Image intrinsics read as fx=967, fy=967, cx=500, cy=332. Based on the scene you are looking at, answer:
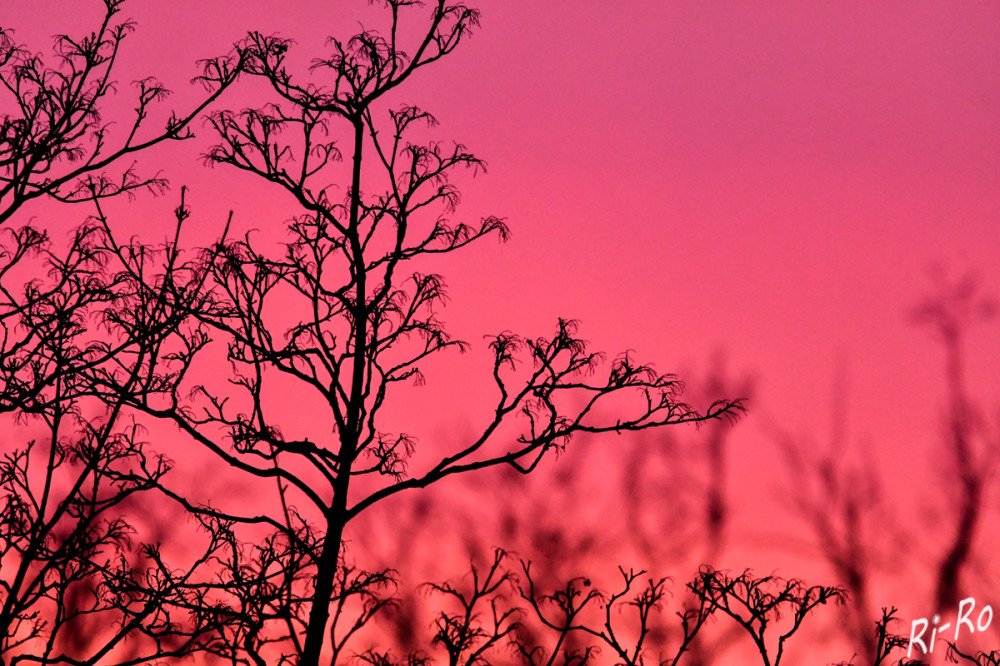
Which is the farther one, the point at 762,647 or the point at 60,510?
the point at 762,647

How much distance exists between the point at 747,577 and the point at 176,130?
7356 millimetres

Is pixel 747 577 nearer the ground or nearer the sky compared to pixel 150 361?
nearer the ground

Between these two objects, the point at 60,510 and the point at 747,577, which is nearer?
the point at 60,510

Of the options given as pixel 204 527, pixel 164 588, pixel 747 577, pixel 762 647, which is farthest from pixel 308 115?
pixel 762 647

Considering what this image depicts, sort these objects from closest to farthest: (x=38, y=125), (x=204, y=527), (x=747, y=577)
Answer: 1. (x=38, y=125)
2. (x=204, y=527)
3. (x=747, y=577)

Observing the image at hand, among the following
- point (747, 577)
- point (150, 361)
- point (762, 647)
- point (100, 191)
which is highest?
point (100, 191)

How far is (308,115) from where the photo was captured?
8.80m

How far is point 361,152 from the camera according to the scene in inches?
343

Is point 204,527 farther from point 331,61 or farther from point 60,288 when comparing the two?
point 331,61

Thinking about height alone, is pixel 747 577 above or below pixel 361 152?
below

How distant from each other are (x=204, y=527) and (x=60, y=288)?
254 cm

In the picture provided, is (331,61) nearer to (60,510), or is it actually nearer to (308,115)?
(308,115)

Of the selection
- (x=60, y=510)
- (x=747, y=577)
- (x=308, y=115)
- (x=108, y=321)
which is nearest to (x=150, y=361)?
(x=108, y=321)

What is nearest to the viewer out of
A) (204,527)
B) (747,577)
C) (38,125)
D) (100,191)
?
(38,125)
